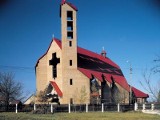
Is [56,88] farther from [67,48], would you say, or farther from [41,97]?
[67,48]

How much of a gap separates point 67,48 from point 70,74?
343cm

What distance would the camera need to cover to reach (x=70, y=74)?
42281 mm

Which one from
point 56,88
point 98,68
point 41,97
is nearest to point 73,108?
point 41,97

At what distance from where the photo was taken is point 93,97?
42.4 meters

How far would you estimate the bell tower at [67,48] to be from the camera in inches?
1657

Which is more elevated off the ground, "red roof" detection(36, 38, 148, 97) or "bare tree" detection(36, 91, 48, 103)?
"red roof" detection(36, 38, 148, 97)

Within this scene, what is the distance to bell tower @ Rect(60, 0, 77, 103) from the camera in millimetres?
42094

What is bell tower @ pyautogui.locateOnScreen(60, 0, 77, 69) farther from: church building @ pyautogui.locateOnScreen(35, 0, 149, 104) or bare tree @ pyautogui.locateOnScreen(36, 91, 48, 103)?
bare tree @ pyautogui.locateOnScreen(36, 91, 48, 103)

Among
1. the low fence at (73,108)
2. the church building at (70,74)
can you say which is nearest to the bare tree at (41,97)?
the church building at (70,74)

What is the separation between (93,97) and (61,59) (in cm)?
653

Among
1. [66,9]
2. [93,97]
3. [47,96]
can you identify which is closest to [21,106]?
[47,96]

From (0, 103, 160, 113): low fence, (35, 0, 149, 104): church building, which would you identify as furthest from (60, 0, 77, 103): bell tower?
(0, 103, 160, 113): low fence

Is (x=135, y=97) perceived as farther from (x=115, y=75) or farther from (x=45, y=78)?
(x=45, y=78)

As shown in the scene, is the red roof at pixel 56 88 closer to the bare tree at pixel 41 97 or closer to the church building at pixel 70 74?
the church building at pixel 70 74
